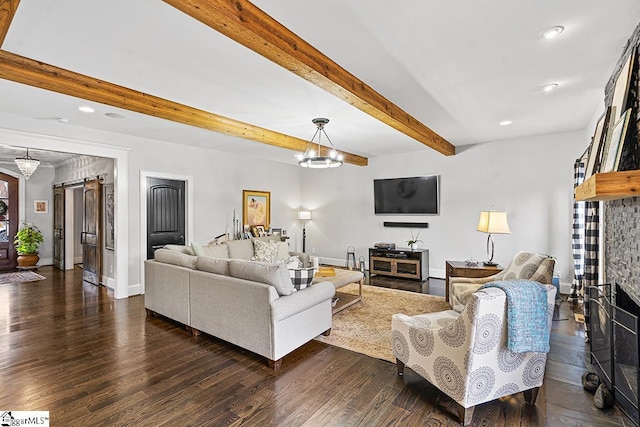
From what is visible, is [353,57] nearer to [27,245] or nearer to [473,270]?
[473,270]

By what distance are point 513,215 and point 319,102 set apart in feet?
13.5

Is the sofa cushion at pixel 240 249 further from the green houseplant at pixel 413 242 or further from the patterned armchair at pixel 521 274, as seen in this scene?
the patterned armchair at pixel 521 274

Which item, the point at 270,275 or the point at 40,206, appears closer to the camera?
the point at 270,275

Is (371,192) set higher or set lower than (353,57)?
lower

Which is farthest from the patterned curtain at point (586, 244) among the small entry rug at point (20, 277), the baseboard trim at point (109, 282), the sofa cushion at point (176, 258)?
the small entry rug at point (20, 277)

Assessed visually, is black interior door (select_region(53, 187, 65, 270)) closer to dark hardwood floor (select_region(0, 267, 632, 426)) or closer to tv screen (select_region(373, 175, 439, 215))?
dark hardwood floor (select_region(0, 267, 632, 426))

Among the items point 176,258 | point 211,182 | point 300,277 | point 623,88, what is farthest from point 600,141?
point 211,182

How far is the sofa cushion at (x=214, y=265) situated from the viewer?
3.33 m

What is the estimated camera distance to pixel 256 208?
24.3 feet

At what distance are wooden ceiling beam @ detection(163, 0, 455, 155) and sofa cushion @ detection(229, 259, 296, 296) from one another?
5.38 ft

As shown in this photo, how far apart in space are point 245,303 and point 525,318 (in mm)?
2197

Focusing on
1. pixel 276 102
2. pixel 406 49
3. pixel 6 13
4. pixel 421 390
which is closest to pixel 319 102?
pixel 276 102

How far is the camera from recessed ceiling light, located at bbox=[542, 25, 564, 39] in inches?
88.6

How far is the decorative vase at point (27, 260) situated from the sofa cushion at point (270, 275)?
729 centimetres
